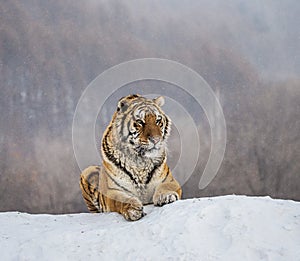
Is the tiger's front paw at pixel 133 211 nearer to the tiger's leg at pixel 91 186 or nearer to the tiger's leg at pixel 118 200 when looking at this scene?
the tiger's leg at pixel 118 200

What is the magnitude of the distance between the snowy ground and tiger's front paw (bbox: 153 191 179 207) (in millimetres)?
290

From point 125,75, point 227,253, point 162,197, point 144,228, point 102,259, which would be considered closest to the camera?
point 227,253

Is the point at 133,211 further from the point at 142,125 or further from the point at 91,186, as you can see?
the point at 91,186

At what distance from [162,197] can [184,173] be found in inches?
32.9

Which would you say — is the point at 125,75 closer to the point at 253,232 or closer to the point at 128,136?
the point at 128,136

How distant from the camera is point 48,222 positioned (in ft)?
18.6

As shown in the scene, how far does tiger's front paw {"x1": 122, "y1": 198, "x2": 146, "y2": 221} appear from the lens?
17.1 ft

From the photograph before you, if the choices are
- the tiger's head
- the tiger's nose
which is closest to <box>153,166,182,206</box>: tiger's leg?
the tiger's head

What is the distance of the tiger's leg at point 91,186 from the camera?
705 centimetres

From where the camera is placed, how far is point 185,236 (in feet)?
14.2

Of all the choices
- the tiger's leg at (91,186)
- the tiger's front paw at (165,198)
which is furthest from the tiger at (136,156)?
the tiger's leg at (91,186)

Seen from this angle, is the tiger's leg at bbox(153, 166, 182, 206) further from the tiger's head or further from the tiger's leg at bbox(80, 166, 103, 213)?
the tiger's leg at bbox(80, 166, 103, 213)

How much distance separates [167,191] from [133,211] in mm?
677

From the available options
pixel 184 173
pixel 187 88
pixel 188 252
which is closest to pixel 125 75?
pixel 187 88
